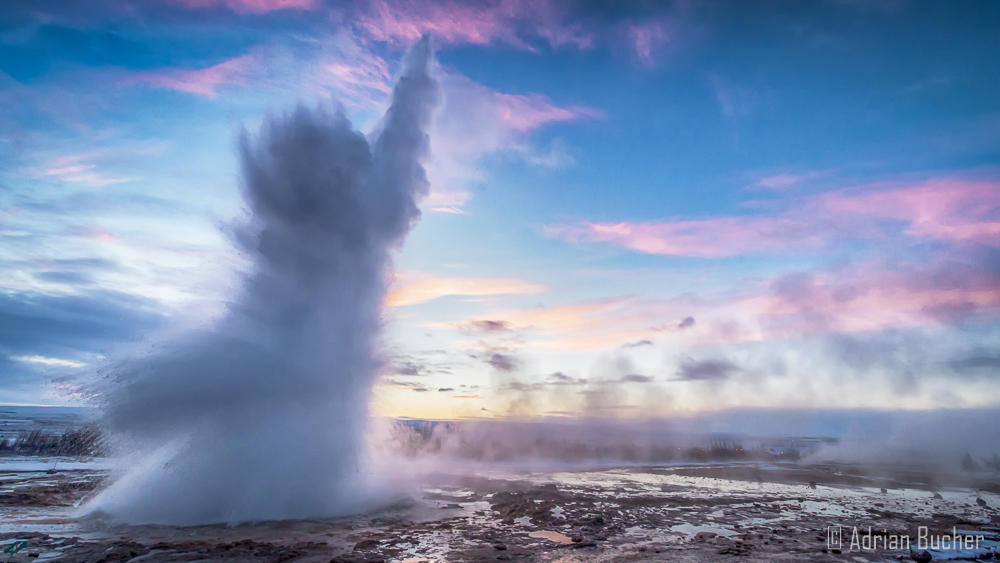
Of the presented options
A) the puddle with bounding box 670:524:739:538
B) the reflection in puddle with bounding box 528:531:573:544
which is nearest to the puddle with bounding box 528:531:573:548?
the reflection in puddle with bounding box 528:531:573:544

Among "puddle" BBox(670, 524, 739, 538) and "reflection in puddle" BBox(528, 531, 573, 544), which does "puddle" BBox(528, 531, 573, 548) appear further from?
"puddle" BBox(670, 524, 739, 538)

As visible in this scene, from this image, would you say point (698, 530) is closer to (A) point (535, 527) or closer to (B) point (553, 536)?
(B) point (553, 536)

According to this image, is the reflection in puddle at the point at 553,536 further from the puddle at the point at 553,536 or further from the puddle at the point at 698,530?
the puddle at the point at 698,530

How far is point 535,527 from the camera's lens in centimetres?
1909

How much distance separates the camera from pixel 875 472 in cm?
5219

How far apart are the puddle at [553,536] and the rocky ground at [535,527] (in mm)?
86

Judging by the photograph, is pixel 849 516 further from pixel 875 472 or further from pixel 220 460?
pixel 875 472

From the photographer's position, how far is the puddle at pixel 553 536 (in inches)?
661

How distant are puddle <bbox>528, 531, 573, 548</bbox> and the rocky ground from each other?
0.28ft

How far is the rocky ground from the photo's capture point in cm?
1408

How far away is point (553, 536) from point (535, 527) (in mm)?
1779

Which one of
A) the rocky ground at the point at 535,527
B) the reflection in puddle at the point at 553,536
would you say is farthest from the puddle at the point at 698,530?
the reflection in puddle at the point at 553,536

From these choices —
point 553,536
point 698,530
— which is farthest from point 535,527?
point 698,530

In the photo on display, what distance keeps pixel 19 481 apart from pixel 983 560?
169ft
